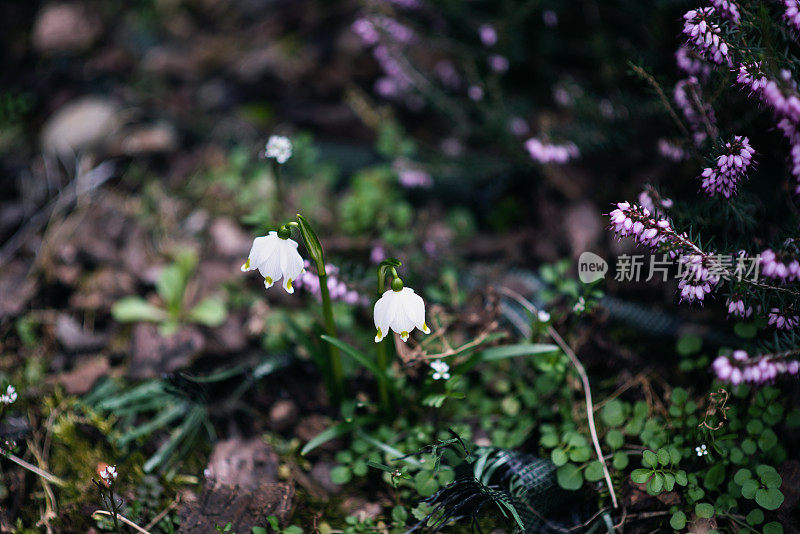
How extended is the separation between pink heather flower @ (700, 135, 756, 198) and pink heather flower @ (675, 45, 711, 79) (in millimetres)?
426

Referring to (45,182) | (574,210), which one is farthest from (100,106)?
(574,210)

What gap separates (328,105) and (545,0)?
5.01ft

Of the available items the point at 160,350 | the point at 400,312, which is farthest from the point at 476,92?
the point at 160,350

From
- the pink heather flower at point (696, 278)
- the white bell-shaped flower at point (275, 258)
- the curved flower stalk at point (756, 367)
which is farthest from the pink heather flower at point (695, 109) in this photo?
the white bell-shaped flower at point (275, 258)

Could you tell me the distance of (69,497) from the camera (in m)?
2.01

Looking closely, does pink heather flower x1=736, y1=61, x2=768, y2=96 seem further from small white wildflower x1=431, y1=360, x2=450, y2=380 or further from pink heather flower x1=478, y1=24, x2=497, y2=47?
pink heather flower x1=478, y1=24, x2=497, y2=47

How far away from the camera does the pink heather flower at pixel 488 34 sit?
2.69 m

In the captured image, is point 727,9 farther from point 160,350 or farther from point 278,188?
point 160,350

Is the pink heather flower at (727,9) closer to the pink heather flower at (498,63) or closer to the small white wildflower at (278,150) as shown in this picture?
the pink heather flower at (498,63)

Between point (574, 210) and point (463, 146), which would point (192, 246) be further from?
point (574, 210)

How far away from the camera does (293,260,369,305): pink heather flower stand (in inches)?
76.1

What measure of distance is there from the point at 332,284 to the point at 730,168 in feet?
4.49

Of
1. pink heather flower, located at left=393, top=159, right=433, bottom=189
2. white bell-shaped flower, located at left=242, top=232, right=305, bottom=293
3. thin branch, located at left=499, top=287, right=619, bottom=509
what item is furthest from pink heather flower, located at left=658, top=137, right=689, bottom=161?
white bell-shaped flower, located at left=242, top=232, right=305, bottom=293

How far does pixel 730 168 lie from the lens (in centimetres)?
162
